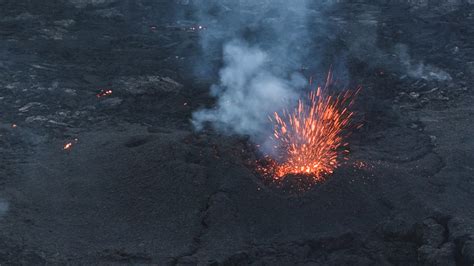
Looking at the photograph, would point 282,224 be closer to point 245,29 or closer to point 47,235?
point 47,235

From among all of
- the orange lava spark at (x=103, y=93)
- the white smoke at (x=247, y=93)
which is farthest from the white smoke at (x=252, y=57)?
the orange lava spark at (x=103, y=93)

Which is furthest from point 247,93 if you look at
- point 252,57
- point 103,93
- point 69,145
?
point 69,145

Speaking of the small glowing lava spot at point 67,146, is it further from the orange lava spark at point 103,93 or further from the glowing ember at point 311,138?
the glowing ember at point 311,138

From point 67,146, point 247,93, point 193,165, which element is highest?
point 247,93

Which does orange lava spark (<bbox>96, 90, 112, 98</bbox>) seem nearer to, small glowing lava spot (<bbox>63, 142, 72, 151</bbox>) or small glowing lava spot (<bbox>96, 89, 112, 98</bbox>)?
small glowing lava spot (<bbox>96, 89, 112, 98</bbox>)

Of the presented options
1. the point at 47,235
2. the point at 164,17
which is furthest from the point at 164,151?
the point at 164,17

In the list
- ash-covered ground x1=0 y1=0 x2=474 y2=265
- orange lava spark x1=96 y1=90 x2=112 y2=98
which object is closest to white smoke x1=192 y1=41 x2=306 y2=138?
ash-covered ground x1=0 y1=0 x2=474 y2=265

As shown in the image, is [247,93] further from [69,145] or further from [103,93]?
[69,145]
